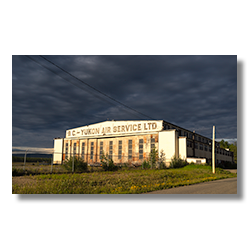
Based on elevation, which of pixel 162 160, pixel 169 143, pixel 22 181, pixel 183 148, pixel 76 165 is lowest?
pixel 162 160

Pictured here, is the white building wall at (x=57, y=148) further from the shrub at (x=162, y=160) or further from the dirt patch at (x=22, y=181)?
the dirt patch at (x=22, y=181)

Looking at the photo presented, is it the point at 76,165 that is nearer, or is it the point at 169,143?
the point at 76,165

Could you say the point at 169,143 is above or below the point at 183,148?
above

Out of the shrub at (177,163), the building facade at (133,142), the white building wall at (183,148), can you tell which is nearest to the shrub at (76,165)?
the building facade at (133,142)

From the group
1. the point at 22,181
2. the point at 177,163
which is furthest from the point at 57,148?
the point at 22,181

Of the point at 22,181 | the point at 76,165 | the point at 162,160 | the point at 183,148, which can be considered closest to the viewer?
the point at 22,181

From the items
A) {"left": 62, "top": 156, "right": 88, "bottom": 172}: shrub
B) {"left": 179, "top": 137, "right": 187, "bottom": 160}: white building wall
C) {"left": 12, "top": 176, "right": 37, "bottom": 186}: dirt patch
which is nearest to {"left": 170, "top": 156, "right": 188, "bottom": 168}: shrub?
{"left": 179, "top": 137, "right": 187, "bottom": 160}: white building wall

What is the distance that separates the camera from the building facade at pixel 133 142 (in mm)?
34438

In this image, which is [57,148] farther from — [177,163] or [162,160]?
[177,163]

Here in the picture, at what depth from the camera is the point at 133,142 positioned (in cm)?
3797
